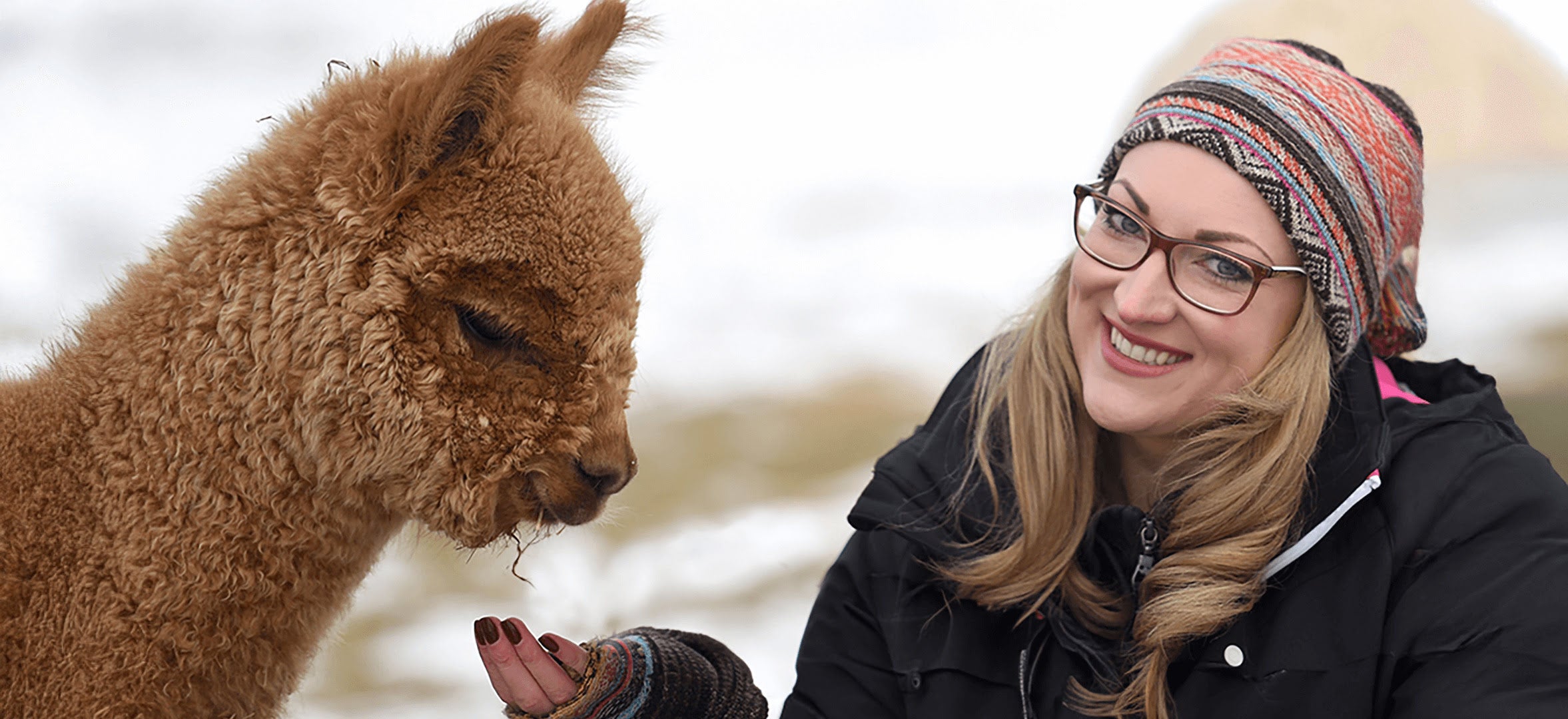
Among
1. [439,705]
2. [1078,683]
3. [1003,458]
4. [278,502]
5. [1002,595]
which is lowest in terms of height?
[439,705]

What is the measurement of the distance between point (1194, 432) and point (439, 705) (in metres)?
2.23

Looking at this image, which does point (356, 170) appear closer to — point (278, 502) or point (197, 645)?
point (278, 502)

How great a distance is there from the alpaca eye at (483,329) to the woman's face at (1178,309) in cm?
91

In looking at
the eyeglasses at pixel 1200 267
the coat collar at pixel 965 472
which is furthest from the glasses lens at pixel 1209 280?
the coat collar at pixel 965 472

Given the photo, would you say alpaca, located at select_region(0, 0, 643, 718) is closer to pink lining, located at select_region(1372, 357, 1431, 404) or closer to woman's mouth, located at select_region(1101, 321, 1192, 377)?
woman's mouth, located at select_region(1101, 321, 1192, 377)

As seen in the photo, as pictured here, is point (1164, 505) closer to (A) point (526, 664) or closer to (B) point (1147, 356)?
(B) point (1147, 356)

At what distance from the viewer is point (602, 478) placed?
1.40 m

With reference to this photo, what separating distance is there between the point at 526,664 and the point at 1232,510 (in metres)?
1.05

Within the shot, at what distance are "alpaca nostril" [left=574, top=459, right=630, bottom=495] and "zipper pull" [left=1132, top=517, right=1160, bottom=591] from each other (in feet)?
2.73

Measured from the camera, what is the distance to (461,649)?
331 cm

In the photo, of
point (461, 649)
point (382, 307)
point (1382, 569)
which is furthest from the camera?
point (461, 649)

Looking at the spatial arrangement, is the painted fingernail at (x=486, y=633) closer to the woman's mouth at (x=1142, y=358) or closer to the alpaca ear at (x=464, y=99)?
the alpaca ear at (x=464, y=99)

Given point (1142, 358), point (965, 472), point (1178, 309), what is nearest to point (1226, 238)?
point (1178, 309)

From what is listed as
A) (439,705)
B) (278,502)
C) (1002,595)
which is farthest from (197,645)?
(439,705)
